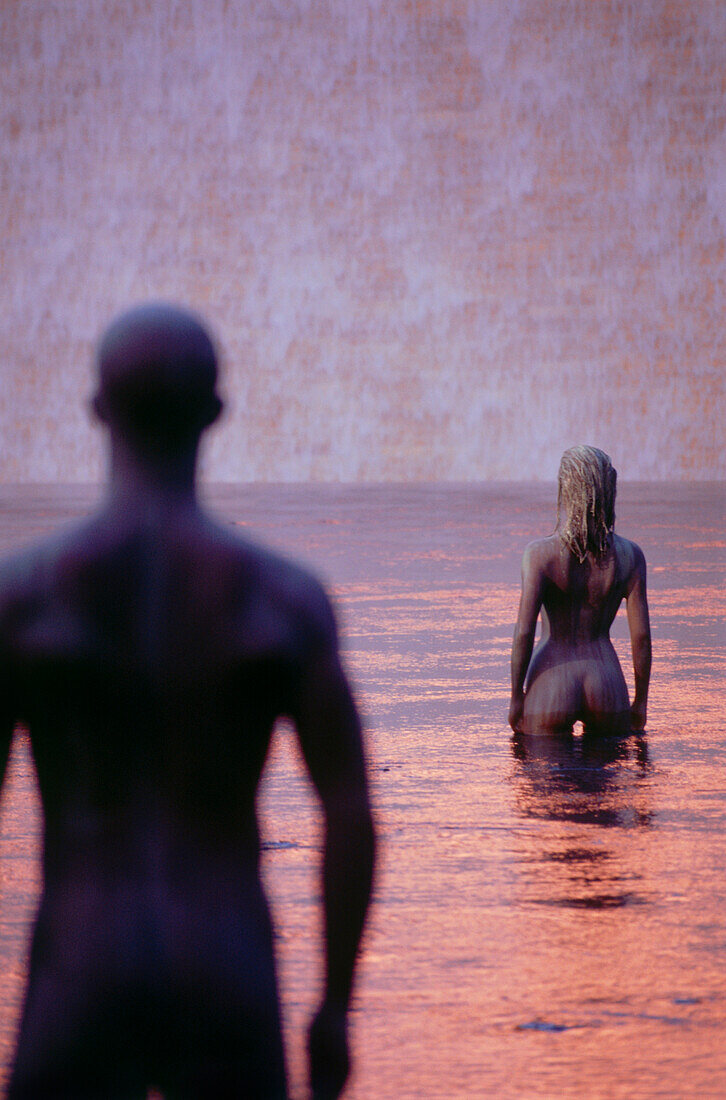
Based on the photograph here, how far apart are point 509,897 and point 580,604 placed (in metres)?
2.31

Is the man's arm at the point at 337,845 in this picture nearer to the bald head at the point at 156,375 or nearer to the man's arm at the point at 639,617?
the bald head at the point at 156,375

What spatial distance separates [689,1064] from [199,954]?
1.81m

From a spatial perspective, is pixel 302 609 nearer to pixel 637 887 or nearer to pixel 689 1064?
pixel 689 1064

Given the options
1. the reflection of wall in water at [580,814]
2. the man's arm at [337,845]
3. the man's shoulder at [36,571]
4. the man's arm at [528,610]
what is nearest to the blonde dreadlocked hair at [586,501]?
the man's arm at [528,610]

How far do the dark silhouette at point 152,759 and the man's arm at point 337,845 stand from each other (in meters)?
0.05

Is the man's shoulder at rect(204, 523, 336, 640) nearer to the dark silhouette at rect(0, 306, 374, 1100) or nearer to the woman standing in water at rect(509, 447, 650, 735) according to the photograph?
the dark silhouette at rect(0, 306, 374, 1100)

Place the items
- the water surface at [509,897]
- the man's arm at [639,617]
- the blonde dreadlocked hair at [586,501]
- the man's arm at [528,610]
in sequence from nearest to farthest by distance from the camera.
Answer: the water surface at [509,897], the blonde dreadlocked hair at [586,501], the man's arm at [528,610], the man's arm at [639,617]

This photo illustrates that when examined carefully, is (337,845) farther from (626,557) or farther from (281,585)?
(626,557)

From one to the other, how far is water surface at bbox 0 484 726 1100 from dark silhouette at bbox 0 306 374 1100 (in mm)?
1482

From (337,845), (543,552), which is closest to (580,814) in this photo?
(543,552)

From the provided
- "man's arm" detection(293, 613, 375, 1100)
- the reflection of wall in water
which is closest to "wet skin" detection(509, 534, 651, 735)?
the reflection of wall in water

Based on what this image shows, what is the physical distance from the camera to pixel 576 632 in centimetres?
620

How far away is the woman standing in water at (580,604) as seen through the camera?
19.8ft

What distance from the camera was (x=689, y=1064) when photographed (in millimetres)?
2932
